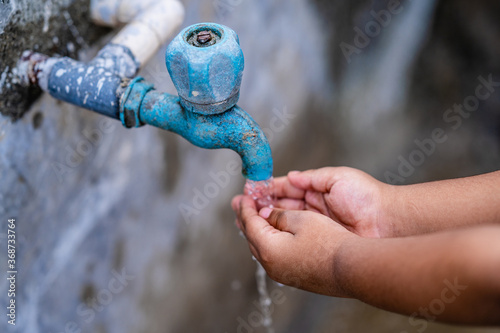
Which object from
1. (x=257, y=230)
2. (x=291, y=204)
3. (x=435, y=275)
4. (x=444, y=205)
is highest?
(x=435, y=275)

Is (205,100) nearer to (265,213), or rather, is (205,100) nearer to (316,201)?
(265,213)

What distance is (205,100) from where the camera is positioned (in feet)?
1.75

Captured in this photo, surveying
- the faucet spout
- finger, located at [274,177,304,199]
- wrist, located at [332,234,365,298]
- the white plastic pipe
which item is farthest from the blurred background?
wrist, located at [332,234,365,298]

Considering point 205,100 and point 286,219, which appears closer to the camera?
point 205,100

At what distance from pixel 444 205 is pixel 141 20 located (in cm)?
64

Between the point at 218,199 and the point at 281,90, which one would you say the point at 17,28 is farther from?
the point at 281,90

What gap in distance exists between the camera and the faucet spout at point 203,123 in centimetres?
59

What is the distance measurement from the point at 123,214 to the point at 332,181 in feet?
1.75

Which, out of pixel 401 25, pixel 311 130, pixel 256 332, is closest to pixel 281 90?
pixel 311 130

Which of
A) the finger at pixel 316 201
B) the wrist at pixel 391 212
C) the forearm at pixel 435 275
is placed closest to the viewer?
the forearm at pixel 435 275

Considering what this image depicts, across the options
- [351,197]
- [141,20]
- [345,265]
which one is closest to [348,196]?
[351,197]

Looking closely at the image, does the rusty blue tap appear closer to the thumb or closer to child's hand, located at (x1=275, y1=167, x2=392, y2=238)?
the thumb

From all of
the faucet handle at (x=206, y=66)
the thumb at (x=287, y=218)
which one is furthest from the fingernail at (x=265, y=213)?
the faucet handle at (x=206, y=66)

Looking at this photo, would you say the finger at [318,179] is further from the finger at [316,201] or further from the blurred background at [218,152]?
the blurred background at [218,152]
